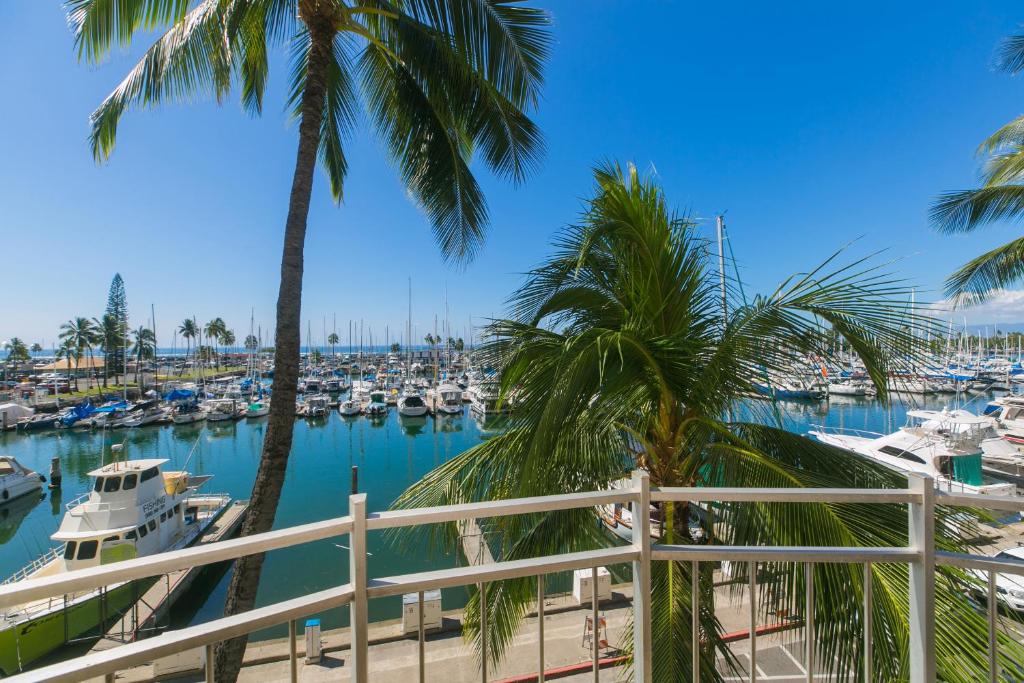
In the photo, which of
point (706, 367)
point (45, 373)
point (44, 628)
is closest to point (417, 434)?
point (44, 628)

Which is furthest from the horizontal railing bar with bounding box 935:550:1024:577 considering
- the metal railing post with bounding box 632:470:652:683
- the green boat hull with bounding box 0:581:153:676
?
the green boat hull with bounding box 0:581:153:676

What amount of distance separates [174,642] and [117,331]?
200 ft

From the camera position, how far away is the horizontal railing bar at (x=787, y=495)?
1732 mm

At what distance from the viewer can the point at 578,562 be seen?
177 cm

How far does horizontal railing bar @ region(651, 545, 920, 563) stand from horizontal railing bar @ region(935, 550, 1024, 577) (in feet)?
0.29

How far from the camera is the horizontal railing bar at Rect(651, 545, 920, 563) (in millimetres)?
1781

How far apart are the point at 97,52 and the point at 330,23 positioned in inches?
77.4

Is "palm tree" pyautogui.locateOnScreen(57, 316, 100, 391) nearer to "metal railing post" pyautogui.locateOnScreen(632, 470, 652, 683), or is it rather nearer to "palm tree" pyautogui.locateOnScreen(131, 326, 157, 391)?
"palm tree" pyautogui.locateOnScreen(131, 326, 157, 391)

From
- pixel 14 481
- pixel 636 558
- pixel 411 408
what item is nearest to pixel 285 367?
pixel 636 558

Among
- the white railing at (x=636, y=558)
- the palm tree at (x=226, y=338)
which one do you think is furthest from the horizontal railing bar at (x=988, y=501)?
the palm tree at (x=226, y=338)

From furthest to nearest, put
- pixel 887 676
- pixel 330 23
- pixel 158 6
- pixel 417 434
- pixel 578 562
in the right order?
1. pixel 417 434
2. pixel 330 23
3. pixel 158 6
4. pixel 887 676
5. pixel 578 562

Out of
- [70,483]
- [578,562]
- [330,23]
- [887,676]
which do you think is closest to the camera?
[578,562]

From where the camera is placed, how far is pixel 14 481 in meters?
19.0

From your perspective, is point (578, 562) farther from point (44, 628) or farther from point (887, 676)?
point (44, 628)
